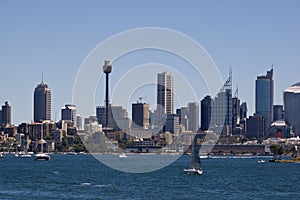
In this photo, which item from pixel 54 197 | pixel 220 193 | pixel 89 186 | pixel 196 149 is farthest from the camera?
pixel 196 149

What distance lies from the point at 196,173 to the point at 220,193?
3145 cm

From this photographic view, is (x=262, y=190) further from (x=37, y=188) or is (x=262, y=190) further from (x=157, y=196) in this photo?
(x=37, y=188)

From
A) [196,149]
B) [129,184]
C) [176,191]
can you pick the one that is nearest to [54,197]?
[176,191]

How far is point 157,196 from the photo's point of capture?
7512cm

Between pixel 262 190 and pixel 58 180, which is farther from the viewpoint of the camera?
pixel 58 180

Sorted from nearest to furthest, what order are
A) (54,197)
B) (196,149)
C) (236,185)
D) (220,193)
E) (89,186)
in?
(54,197) < (220,193) < (89,186) < (236,185) < (196,149)

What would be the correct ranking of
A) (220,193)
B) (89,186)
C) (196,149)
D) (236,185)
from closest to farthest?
(220,193)
(89,186)
(236,185)
(196,149)

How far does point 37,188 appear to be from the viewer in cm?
8350

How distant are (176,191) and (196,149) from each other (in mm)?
28876

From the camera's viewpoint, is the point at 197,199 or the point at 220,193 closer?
the point at 197,199

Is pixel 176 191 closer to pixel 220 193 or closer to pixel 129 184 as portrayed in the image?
pixel 220 193

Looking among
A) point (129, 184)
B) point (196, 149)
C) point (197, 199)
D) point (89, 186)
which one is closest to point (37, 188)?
point (89, 186)

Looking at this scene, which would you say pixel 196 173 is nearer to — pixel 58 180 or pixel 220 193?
pixel 58 180

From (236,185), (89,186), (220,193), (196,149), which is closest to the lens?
(220,193)
